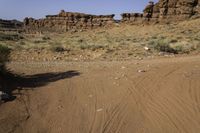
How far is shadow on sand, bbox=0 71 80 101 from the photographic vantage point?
877 cm

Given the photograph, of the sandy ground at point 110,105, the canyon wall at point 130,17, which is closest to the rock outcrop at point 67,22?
the canyon wall at point 130,17

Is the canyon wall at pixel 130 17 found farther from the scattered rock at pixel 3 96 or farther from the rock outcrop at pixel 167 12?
the scattered rock at pixel 3 96

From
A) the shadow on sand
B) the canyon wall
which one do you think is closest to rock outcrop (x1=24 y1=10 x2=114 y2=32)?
the canyon wall

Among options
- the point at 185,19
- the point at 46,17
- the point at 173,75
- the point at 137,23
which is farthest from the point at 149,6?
the point at 173,75

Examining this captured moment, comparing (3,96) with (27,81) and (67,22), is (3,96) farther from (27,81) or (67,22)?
(67,22)

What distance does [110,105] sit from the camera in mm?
7379

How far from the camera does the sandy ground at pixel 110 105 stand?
6199 mm

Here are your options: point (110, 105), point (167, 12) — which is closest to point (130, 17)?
point (167, 12)

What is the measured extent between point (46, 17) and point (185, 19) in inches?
1587

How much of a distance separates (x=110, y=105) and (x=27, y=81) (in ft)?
13.1

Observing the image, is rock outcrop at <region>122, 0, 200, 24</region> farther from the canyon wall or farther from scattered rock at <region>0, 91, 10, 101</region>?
scattered rock at <region>0, 91, 10, 101</region>

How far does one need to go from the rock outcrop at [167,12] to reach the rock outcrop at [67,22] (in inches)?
308

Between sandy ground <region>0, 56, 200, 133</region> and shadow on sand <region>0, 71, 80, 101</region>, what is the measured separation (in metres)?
0.07

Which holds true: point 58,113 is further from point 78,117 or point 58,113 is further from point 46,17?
point 46,17
